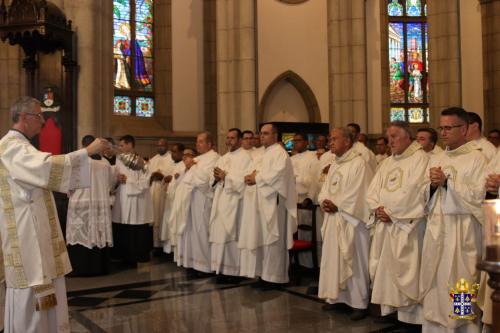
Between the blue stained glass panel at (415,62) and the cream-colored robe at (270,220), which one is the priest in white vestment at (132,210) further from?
the blue stained glass panel at (415,62)

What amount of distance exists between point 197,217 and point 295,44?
9363 millimetres

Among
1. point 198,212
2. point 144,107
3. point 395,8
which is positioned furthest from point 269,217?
point 395,8

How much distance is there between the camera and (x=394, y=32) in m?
17.7

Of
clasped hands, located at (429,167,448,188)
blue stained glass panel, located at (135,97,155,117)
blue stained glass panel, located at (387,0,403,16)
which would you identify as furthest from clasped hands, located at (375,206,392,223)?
blue stained glass panel, located at (387,0,403,16)

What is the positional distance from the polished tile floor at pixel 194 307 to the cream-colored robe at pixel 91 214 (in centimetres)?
56

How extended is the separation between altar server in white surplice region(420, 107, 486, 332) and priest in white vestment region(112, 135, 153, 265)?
5122mm

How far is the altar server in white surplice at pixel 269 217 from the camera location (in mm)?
7297

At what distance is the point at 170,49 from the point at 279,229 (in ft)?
29.9

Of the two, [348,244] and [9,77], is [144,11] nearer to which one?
[9,77]

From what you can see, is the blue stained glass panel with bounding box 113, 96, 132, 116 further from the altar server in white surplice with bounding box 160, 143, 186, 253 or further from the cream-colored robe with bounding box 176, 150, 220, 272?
the cream-colored robe with bounding box 176, 150, 220, 272

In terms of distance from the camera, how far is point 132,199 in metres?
8.99

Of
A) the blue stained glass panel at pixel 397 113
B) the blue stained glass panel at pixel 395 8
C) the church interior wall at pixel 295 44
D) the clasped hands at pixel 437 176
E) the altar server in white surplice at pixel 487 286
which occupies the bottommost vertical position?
the altar server in white surplice at pixel 487 286

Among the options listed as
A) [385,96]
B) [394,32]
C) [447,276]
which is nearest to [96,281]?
[447,276]

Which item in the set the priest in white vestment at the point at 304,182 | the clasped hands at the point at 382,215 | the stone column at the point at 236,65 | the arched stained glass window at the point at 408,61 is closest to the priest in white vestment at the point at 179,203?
the priest in white vestment at the point at 304,182
